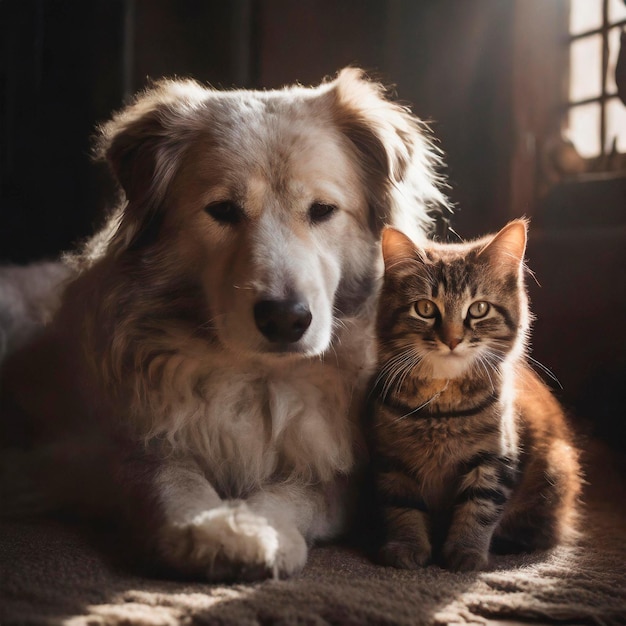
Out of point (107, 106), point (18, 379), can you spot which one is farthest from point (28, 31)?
point (18, 379)

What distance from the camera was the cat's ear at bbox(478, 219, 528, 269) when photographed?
1483mm

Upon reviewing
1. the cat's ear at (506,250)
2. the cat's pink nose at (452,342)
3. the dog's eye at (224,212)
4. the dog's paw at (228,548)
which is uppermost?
the dog's eye at (224,212)

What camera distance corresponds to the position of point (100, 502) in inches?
68.4

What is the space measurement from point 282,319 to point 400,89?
5.17ft

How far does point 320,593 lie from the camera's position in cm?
122

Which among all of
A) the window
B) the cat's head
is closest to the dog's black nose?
the cat's head

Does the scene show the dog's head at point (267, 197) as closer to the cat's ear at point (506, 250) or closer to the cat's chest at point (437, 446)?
the cat's chest at point (437, 446)

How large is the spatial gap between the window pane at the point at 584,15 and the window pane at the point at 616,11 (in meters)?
0.04

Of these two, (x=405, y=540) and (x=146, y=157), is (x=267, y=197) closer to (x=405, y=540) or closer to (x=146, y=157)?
(x=146, y=157)

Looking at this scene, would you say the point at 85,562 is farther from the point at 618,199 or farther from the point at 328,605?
the point at 618,199

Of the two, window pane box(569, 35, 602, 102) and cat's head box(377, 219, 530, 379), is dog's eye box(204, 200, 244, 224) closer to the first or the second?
cat's head box(377, 219, 530, 379)

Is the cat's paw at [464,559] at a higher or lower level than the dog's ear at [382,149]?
lower

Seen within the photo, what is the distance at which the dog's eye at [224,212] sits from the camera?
160 centimetres

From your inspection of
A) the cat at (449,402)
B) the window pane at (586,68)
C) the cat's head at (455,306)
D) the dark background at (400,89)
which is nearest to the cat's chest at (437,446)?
the cat at (449,402)
